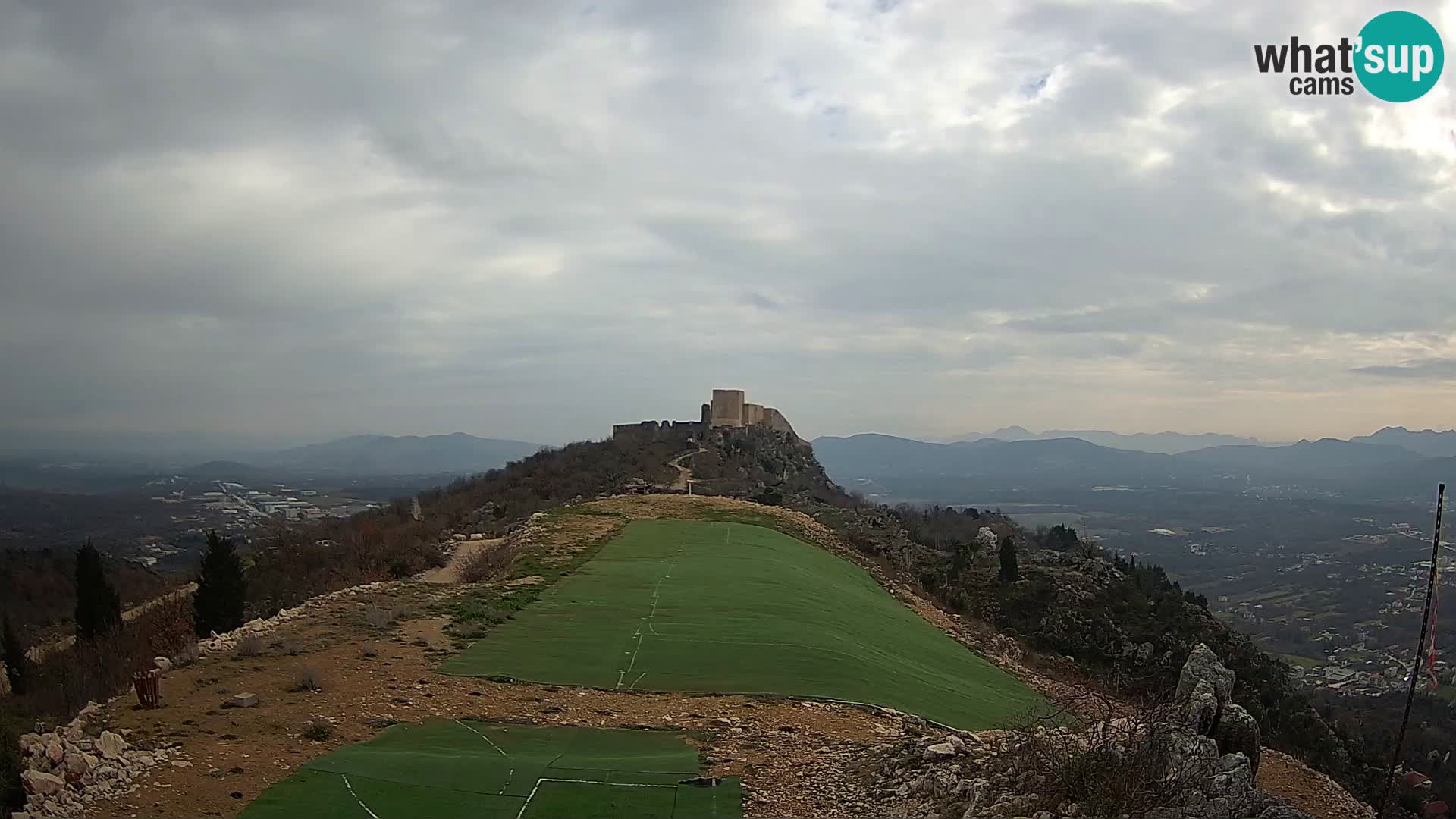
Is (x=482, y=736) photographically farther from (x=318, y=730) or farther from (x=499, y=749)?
(x=318, y=730)

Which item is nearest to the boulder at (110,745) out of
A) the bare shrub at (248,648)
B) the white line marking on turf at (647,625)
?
the bare shrub at (248,648)

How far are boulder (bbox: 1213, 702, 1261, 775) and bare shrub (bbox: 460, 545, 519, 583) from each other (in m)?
16.9

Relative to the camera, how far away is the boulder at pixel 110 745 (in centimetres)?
830

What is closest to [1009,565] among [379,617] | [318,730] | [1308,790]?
[1308,790]

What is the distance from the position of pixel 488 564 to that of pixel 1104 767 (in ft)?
64.5

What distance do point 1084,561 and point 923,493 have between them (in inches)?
5820

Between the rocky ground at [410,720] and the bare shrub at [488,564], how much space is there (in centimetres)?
599

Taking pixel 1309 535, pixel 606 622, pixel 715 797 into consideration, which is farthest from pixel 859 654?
pixel 1309 535

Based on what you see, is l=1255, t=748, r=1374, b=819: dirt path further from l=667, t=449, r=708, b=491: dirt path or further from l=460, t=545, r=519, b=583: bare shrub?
l=667, t=449, r=708, b=491: dirt path

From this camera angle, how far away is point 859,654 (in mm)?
16203

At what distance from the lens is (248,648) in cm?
1295

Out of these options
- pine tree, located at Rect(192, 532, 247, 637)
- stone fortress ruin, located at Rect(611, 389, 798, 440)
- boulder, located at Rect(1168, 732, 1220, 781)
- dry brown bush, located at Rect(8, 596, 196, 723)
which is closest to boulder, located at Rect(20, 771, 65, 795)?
dry brown bush, located at Rect(8, 596, 196, 723)

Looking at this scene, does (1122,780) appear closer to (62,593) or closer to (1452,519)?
(62,593)

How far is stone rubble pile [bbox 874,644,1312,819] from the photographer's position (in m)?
6.80
